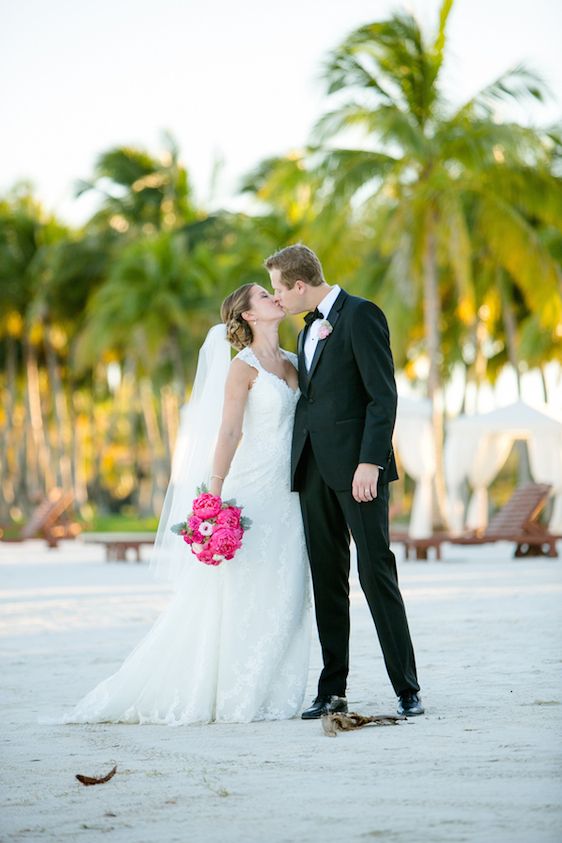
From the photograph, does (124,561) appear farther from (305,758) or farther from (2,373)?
(2,373)

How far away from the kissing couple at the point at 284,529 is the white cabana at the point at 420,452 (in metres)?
17.6

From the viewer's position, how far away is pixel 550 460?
82.4ft

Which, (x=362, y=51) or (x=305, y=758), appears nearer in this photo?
(x=305, y=758)

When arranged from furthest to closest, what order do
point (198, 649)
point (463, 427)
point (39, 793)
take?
point (463, 427) → point (198, 649) → point (39, 793)

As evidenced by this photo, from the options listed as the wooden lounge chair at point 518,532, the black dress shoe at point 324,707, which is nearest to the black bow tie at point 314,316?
the black dress shoe at point 324,707

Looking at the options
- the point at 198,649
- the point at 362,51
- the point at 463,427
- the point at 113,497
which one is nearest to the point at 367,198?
the point at 362,51

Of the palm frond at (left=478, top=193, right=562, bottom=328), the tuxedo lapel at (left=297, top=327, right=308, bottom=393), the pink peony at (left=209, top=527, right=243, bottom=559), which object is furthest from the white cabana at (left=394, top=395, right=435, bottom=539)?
the pink peony at (left=209, top=527, right=243, bottom=559)

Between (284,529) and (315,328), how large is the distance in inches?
37.1

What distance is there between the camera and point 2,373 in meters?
51.1

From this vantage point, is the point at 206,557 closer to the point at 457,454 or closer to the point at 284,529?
the point at 284,529

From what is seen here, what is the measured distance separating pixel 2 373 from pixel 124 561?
103ft

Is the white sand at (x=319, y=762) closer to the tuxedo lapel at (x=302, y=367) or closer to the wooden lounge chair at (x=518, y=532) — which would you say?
the tuxedo lapel at (x=302, y=367)

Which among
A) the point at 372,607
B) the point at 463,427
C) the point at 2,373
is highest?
the point at 2,373

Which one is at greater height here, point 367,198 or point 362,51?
point 362,51
